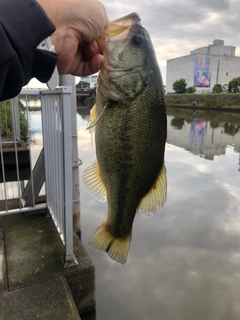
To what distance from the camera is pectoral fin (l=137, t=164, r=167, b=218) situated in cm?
147

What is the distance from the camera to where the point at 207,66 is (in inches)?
2432

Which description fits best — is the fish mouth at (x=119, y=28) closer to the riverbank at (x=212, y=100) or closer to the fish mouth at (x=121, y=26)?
the fish mouth at (x=121, y=26)

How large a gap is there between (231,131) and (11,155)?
11.7 meters

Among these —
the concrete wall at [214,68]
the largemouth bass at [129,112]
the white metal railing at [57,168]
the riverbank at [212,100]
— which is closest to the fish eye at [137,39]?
the largemouth bass at [129,112]

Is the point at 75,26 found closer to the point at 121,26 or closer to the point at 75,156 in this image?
the point at 121,26

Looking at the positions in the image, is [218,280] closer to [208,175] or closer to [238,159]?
[208,175]

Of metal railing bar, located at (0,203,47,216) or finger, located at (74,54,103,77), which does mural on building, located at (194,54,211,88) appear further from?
finger, located at (74,54,103,77)

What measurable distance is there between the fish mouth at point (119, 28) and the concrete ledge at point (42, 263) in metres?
2.01

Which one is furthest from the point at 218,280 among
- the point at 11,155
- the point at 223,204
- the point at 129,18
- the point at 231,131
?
the point at 231,131

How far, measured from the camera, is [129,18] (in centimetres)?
137

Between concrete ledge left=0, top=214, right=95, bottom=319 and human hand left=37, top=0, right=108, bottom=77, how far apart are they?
72.5 inches

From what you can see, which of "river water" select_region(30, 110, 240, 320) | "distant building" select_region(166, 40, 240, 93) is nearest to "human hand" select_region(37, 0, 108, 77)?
"river water" select_region(30, 110, 240, 320)

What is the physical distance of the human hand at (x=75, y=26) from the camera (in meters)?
1.22

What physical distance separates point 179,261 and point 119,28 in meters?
3.09
